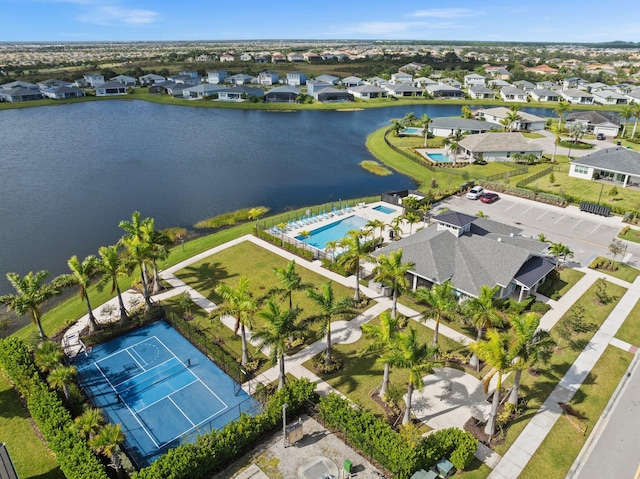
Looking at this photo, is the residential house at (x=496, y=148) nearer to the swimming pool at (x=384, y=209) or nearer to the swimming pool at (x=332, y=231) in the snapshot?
the swimming pool at (x=384, y=209)

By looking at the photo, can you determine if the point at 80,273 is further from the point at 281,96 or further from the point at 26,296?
the point at 281,96

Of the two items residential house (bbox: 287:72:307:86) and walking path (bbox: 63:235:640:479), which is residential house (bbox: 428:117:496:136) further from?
residential house (bbox: 287:72:307:86)

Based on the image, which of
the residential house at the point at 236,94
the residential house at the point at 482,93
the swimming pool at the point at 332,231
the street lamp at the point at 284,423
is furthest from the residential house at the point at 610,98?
the street lamp at the point at 284,423

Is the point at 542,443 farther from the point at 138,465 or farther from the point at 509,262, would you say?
the point at 138,465

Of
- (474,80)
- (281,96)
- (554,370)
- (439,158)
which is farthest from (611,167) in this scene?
(474,80)

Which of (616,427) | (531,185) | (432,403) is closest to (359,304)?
(432,403)
